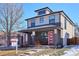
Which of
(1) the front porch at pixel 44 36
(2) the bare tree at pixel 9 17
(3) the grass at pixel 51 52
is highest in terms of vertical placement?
(2) the bare tree at pixel 9 17

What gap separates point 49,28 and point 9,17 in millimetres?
783

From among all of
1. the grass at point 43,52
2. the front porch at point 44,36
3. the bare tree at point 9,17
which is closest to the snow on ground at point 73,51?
the grass at point 43,52

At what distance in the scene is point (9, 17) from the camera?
11719 mm

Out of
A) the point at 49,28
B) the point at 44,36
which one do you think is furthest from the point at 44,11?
the point at 44,36

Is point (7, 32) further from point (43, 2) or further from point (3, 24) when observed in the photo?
point (43, 2)

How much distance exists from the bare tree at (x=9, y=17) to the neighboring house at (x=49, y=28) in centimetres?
19

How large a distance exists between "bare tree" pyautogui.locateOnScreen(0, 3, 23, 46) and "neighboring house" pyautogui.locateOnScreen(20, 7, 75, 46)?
7.6 inches

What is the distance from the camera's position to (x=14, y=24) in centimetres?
1171

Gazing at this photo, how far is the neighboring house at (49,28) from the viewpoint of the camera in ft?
38.3

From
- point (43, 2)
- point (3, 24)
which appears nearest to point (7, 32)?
point (3, 24)

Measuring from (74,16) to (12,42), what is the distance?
127cm

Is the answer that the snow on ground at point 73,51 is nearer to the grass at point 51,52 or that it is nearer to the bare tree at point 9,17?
the grass at point 51,52

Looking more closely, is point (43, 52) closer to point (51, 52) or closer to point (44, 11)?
point (51, 52)

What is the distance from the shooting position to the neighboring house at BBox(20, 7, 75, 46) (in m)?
11.7
